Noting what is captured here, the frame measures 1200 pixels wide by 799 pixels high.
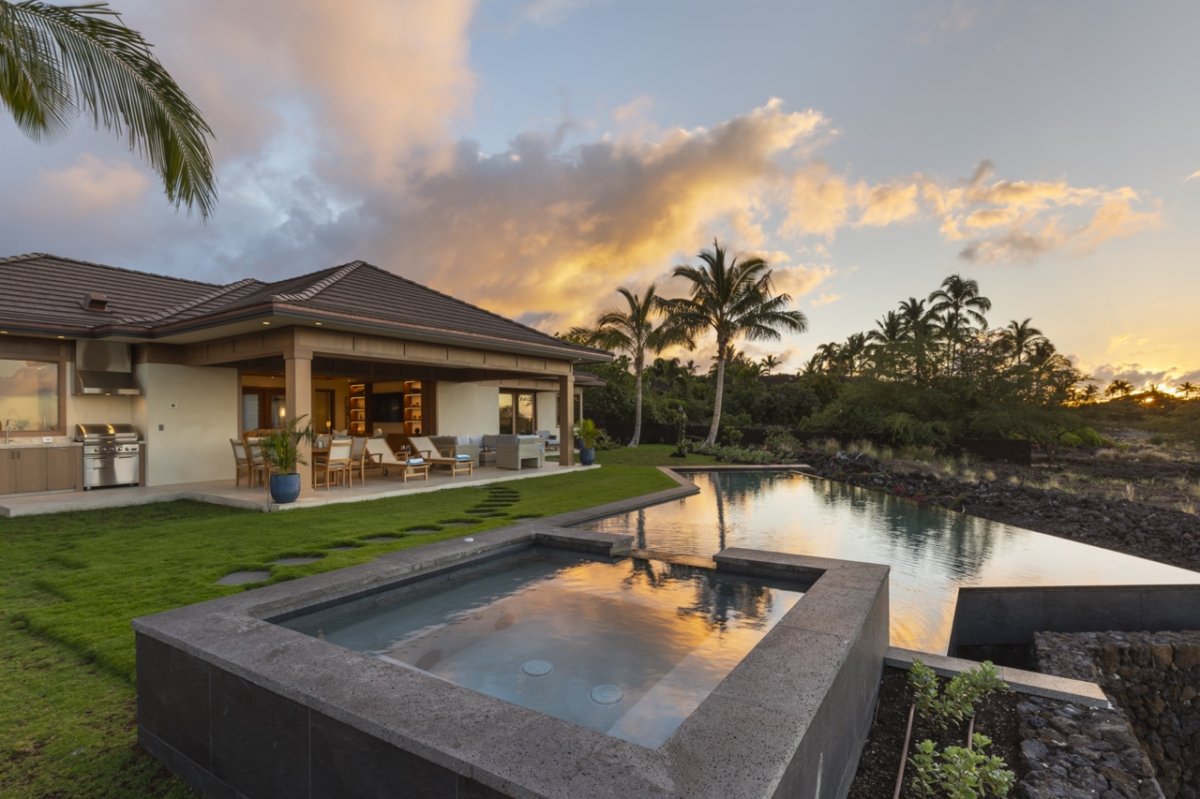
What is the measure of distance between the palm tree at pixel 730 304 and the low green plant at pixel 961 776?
21.2 meters

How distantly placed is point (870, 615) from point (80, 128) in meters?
8.66

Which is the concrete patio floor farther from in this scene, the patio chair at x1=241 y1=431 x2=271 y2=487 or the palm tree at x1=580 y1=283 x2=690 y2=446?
the palm tree at x1=580 y1=283 x2=690 y2=446

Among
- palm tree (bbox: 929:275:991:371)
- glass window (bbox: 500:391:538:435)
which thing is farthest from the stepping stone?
palm tree (bbox: 929:275:991:371)

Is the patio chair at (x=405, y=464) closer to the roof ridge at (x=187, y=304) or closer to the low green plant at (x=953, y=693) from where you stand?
the roof ridge at (x=187, y=304)

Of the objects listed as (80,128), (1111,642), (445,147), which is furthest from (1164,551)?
(445,147)

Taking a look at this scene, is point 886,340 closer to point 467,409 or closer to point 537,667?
point 467,409

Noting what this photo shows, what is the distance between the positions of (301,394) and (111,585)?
5001 mm

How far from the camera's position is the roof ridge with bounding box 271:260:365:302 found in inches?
379

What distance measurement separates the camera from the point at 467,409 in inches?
715

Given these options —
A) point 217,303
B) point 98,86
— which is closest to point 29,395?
point 217,303

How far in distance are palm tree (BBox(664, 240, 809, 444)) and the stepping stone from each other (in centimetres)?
1995

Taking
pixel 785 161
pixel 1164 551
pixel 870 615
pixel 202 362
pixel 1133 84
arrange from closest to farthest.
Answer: pixel 870 615 < pixel 1164 551 < pixel 1133 84 < pixel 202 362 < pixel 785 161

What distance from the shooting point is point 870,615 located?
3.34 meters

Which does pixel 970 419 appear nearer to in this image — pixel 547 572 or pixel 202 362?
pixel 547 572
